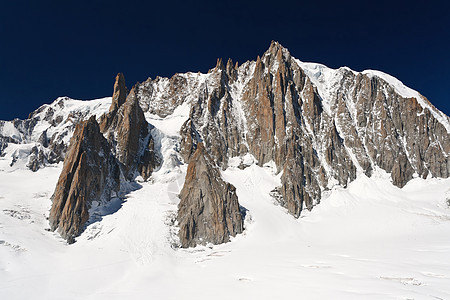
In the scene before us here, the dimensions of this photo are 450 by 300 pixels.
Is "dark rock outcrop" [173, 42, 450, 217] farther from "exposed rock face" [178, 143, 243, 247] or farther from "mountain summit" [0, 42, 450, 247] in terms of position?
"exposed rock face" [178, 143, 243, 247]

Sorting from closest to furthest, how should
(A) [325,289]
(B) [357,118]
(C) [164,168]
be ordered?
(A) [325,289], (C) [164,168], (B) [357,118]

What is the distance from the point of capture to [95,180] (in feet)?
169

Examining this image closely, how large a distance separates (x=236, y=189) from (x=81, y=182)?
3795 cm

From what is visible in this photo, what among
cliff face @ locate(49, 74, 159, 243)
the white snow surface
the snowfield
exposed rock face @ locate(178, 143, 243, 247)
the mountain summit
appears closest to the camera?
the snowfield

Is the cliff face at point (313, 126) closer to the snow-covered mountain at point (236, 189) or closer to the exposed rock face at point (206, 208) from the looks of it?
the snow-covered mountain at point (236, 189)

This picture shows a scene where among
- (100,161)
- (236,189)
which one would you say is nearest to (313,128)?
(236,189)

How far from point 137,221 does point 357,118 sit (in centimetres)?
8220

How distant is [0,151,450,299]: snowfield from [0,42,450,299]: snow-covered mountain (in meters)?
0.27

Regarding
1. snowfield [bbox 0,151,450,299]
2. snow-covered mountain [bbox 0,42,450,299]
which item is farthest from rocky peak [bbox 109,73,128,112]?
snowfield [bbox 0,151,450,299]

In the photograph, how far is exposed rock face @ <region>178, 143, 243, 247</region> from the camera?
1932 inches

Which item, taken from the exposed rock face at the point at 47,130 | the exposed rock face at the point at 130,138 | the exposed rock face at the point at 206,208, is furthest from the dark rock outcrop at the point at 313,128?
the exposed rock face at the point at 47,130

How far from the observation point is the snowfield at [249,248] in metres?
19.4

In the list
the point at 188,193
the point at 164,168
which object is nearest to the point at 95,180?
the point at 188,193

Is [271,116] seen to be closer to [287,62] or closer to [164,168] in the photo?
[287,62]
